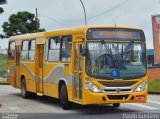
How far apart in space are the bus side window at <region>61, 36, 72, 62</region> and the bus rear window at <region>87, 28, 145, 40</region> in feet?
5.11

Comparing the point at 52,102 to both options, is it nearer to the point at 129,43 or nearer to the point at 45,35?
the point at 45,35

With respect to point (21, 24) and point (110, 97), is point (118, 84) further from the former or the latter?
point (21, 24)

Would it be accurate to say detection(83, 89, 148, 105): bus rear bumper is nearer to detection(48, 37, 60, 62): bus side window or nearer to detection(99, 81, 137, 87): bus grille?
detection(99, 81, 137, 87): bus grille

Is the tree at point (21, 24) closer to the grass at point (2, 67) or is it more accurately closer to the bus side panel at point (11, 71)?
the grass at point (2, 67)

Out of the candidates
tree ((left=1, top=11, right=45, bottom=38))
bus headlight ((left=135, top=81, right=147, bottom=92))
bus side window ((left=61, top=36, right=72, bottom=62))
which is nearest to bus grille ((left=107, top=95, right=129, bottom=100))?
bus headlight ((left=135, top=81, right=147, bottom=92))

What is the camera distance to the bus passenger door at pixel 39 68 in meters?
22.1

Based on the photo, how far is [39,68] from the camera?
22500mm

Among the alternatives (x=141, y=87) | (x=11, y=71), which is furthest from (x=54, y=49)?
(x=11, y=71)

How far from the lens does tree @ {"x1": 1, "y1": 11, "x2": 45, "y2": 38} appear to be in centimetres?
7650

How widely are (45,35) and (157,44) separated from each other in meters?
18.9

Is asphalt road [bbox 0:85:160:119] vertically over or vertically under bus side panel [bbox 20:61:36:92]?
under

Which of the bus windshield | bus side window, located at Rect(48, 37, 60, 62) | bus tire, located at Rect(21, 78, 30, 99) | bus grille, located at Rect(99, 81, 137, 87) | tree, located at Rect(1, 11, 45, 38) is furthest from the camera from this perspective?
tree, located at Rect(1, 11, 45, 38)

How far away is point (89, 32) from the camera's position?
57.7 feet

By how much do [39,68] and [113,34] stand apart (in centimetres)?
561
